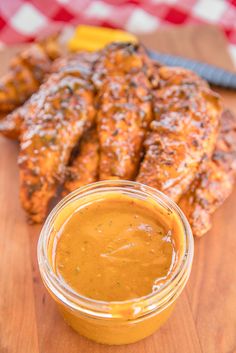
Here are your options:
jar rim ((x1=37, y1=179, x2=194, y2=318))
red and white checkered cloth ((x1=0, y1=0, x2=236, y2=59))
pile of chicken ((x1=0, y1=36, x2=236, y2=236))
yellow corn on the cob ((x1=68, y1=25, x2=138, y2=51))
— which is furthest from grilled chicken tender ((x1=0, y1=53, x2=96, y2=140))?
red and white checkered cloth ((x1=0, y1=0, x2=236, y2=59))

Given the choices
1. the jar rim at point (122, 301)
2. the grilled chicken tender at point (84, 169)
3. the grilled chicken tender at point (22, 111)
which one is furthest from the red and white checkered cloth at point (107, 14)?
the jar rim at point (122, 301)

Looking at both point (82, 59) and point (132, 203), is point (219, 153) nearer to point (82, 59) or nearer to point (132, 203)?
point (132, 203)

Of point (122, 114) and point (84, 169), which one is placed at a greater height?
point (122, 114)

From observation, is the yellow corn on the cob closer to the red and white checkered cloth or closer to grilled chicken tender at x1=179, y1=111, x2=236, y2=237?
the red and white checkered cloth

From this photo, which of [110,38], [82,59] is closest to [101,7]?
[110,38]

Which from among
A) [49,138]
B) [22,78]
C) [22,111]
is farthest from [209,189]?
[22,78]

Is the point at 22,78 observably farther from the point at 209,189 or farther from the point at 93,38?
the point at 209,189
